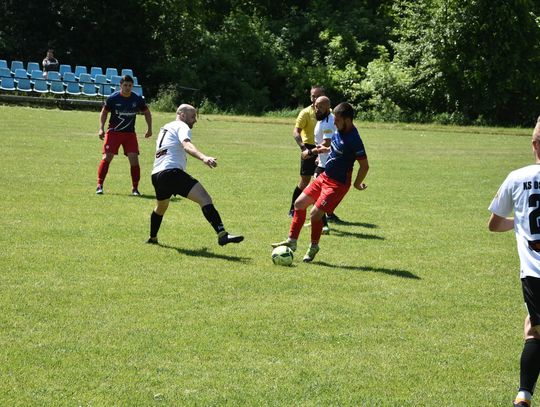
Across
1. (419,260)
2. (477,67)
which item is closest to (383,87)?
(477,67)

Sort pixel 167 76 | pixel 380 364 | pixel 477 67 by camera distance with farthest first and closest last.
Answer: pixel 167 76 < pixel 477 67 < pixel 380 364

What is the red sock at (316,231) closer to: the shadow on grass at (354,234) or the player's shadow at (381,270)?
the player's shadow at (381,270)

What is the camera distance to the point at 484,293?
9219 mm

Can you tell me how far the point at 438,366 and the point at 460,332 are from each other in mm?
1050

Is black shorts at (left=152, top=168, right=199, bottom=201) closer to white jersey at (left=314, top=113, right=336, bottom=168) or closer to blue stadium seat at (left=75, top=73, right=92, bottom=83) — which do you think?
white jersey at (left=314, top=113, right=336, bottom=168)

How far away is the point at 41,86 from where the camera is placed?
36.7 m

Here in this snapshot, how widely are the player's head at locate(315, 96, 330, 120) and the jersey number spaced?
7128mm

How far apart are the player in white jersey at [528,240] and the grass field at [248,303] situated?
0.42 metres

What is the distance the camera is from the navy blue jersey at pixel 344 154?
10.6m

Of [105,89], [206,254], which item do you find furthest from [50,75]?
[206,254]

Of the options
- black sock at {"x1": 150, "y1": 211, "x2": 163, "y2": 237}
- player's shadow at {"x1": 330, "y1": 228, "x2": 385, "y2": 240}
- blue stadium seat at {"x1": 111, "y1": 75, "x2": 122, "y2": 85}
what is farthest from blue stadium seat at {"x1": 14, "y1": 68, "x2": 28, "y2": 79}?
black sock at {"x1": 150, "y1": 211, "x2": 163, "y2": 237}

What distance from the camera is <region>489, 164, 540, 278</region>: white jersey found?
5559mm

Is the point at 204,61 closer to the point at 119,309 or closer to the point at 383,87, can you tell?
the point at 383,87

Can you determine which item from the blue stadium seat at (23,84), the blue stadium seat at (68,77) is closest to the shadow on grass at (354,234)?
the blue stadium seat at (68,77)
